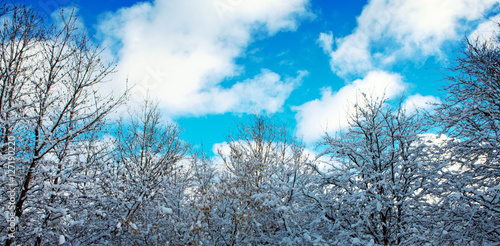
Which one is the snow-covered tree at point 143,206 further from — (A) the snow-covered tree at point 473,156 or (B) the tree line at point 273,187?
(A) the snow-covered tree at point 473,156

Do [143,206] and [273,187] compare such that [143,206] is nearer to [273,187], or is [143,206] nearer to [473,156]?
[273,187]

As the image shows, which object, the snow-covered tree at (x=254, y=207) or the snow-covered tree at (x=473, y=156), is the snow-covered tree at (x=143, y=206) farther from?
the snow-covered tree at (x=473, y=156)

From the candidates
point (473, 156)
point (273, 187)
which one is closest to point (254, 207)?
point (273, 187)

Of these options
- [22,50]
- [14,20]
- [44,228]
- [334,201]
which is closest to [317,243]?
[334,201]

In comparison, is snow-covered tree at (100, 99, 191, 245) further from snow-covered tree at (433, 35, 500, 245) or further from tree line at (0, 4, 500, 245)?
snow-covered tree at (433, 35, 500, 245)

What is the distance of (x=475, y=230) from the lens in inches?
225

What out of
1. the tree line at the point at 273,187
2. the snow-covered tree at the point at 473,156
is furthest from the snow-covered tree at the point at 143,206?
the snow-covered tree at the point at 473,156

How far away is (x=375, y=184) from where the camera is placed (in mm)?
5305

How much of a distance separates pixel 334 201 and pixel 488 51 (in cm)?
569

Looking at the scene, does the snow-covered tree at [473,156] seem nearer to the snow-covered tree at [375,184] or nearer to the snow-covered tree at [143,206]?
the snow-covered tree at [375,184]

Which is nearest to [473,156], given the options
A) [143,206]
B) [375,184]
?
[375,184]

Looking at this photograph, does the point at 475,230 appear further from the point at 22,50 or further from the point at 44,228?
the point at 22,50

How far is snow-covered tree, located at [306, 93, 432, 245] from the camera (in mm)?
5465

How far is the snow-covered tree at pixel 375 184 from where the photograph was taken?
17.9 feet
